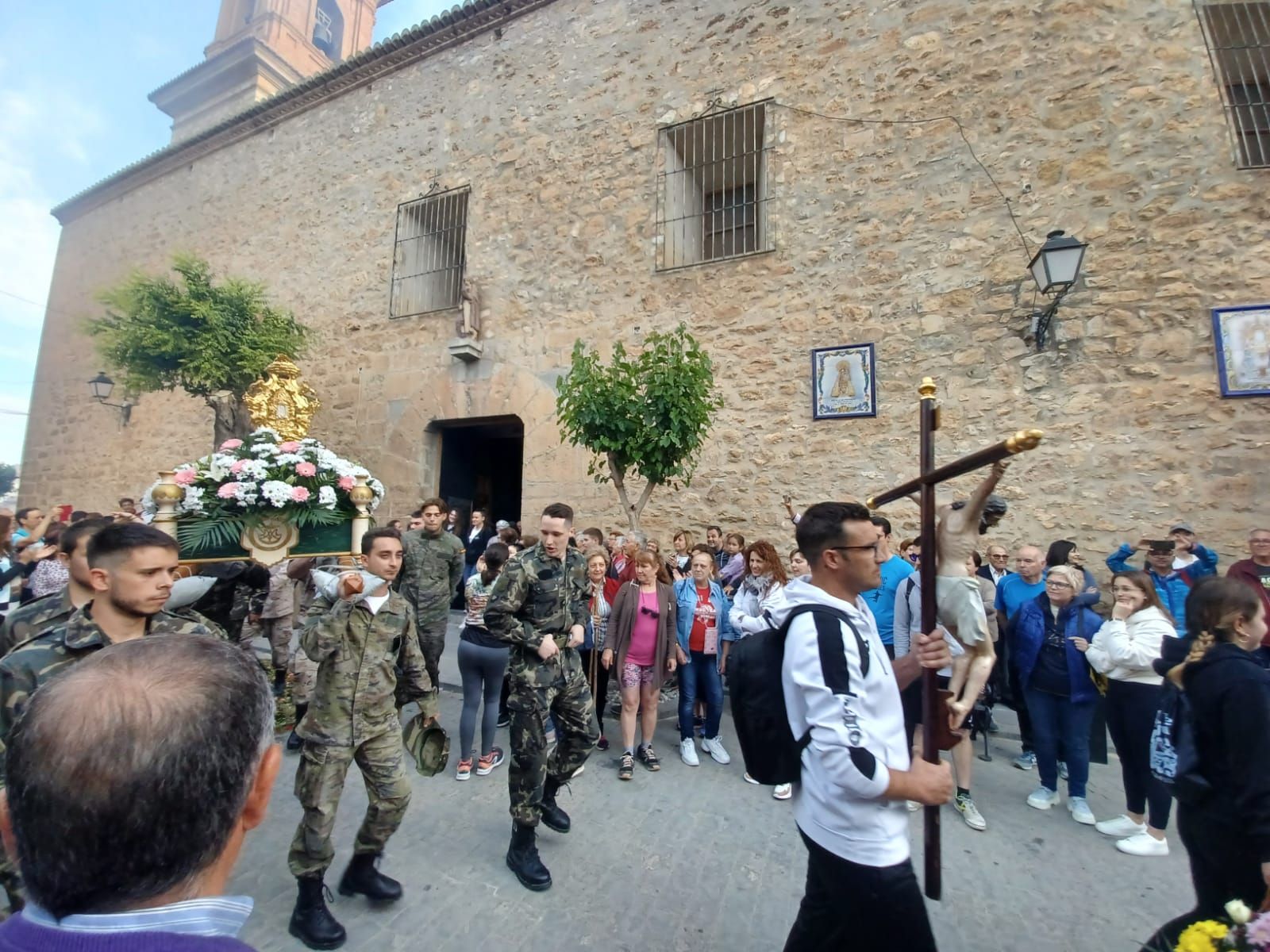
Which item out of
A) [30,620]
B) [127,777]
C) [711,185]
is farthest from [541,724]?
[711,185]

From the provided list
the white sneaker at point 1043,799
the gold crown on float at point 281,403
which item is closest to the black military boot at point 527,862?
the white sneaker at point 1043,799

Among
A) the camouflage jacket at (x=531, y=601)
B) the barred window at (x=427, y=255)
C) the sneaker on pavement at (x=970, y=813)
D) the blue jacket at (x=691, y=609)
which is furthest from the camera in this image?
the barred window at (x=427, y=255)

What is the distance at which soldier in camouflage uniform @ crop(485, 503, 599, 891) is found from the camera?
3.34 m

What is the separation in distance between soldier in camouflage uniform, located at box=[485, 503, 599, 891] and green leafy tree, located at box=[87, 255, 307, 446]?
9331 mm

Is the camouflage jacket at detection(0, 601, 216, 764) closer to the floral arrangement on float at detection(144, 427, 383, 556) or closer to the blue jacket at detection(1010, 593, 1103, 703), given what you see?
the floral arrangement on float at detection(144, 427, 383, 556)

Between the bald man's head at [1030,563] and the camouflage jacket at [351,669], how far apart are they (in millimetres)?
4622

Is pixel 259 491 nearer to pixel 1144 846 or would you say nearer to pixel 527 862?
pixel 527 862

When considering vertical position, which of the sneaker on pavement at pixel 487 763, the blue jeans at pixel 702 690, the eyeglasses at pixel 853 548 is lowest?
the sneaker on pavement at pixel 487 763

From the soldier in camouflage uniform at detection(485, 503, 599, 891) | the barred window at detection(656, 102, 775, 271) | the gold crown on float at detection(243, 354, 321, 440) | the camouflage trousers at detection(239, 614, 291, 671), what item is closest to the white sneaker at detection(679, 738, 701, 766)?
the soldier in camouflage uniform at detection(485, 503, 599, 891)

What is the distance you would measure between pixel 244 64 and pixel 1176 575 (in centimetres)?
3234

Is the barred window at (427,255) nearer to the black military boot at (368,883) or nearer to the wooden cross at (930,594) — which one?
the black military boot at (368,883)

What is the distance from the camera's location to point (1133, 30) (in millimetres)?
7324

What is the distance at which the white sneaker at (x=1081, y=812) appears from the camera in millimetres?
4000

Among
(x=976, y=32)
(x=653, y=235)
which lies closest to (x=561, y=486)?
(x=653, y=235)
